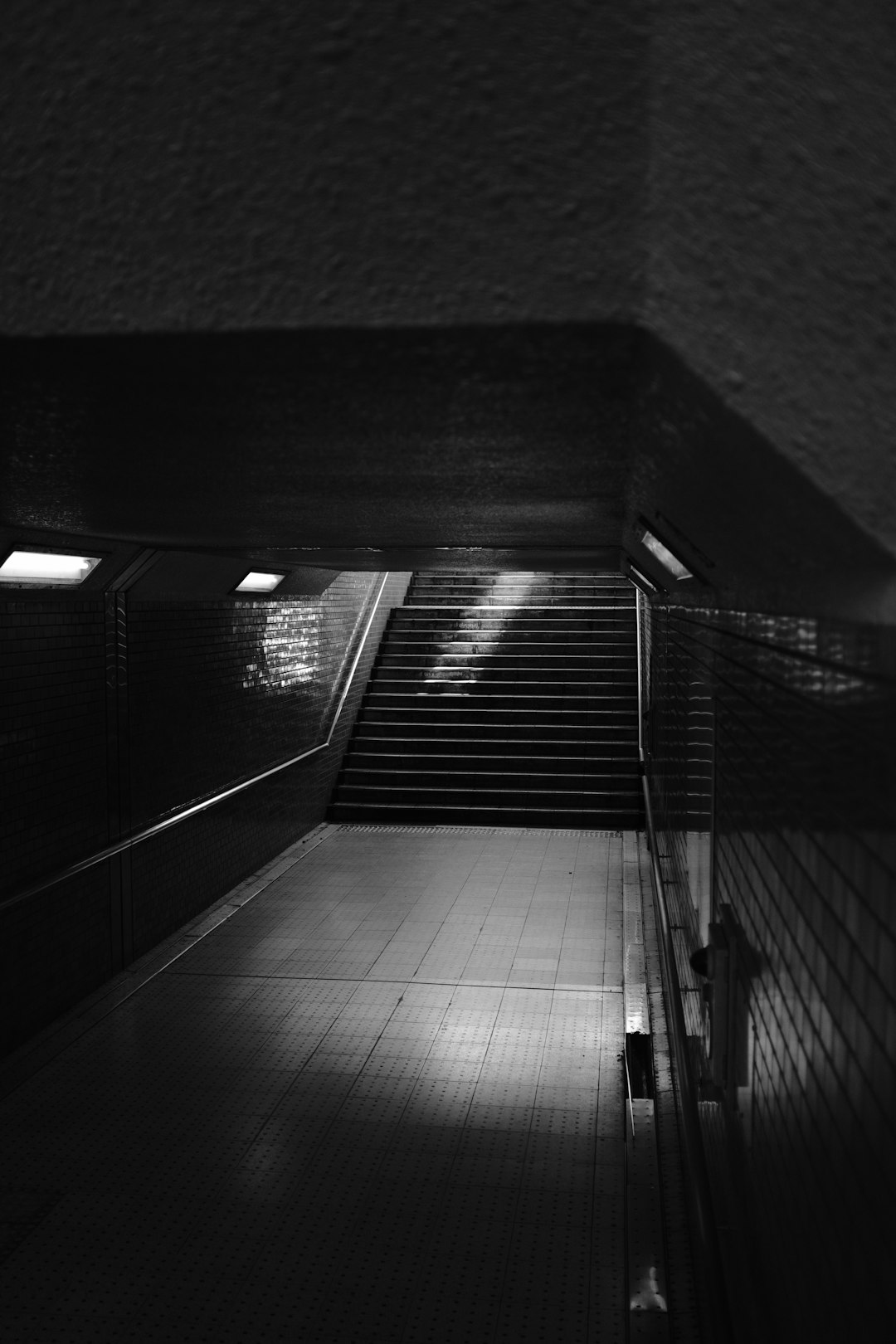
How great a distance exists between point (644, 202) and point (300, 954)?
6384 mm

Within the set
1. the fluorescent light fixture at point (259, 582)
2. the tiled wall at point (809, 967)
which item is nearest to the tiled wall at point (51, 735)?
the fluorescent light fixture at point (259, 582)

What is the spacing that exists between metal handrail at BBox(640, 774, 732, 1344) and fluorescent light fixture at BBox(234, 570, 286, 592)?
3695mm

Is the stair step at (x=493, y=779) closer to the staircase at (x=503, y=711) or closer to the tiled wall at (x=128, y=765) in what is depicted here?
the staircase at (x=503, y=711)

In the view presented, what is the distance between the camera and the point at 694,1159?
3.68 meters

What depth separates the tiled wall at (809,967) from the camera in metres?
1.36

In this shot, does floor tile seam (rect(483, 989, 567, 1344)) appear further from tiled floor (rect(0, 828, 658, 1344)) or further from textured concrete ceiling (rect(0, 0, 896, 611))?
textured concrete ceiling (rect(0, 0, 896, 611))

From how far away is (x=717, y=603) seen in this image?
3.67 meters

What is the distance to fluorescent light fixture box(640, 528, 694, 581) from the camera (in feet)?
14.2

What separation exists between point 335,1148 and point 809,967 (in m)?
3.20

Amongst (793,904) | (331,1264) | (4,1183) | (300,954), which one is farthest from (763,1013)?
(300,954)

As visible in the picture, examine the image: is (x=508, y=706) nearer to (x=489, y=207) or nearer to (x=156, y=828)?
(x=156, y=828)

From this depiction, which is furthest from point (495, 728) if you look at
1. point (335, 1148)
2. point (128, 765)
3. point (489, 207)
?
point (489, 207)

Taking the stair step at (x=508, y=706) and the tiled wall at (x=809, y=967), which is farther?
the stair step at (x=508, y=706)

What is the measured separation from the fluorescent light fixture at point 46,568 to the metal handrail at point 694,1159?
3.55 m
